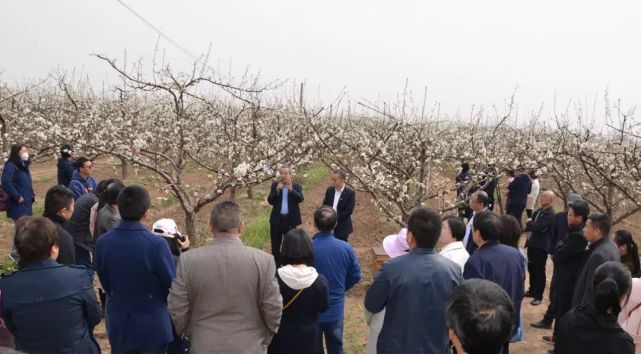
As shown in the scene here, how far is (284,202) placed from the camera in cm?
627

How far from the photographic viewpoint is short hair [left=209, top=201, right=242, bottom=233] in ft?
8.91

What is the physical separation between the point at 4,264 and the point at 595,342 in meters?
6.93

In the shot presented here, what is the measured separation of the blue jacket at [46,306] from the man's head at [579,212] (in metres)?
4.07

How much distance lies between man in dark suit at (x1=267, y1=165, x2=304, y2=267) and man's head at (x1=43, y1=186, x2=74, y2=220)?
2.80 metres

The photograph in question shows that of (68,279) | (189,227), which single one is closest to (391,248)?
(68,279)

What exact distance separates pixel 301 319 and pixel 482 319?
1678 mm

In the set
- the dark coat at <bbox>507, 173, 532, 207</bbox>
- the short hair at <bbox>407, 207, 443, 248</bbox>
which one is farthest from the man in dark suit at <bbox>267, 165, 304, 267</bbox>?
the dark coat at <bbox>507, 173, 532, 207</bbox>

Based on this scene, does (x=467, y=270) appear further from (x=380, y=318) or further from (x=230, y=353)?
(x=230, y=353)

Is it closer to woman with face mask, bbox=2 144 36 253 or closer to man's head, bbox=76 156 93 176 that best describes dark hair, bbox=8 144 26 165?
woman with face mask, bbox=2 144 36 253

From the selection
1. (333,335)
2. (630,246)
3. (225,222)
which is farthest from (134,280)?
(630,246)

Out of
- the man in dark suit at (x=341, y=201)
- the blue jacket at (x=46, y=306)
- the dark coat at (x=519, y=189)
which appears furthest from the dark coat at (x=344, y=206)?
the dark coat at (x=519, y=189)

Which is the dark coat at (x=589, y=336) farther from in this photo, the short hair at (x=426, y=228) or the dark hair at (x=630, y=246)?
the dark hair at (x=630, y=246)

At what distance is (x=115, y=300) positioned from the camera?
295 cm

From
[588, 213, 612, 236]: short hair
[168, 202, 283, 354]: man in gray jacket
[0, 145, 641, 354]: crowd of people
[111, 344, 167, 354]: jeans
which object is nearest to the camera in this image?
[0, 145, 641, 354]: crowd of people
